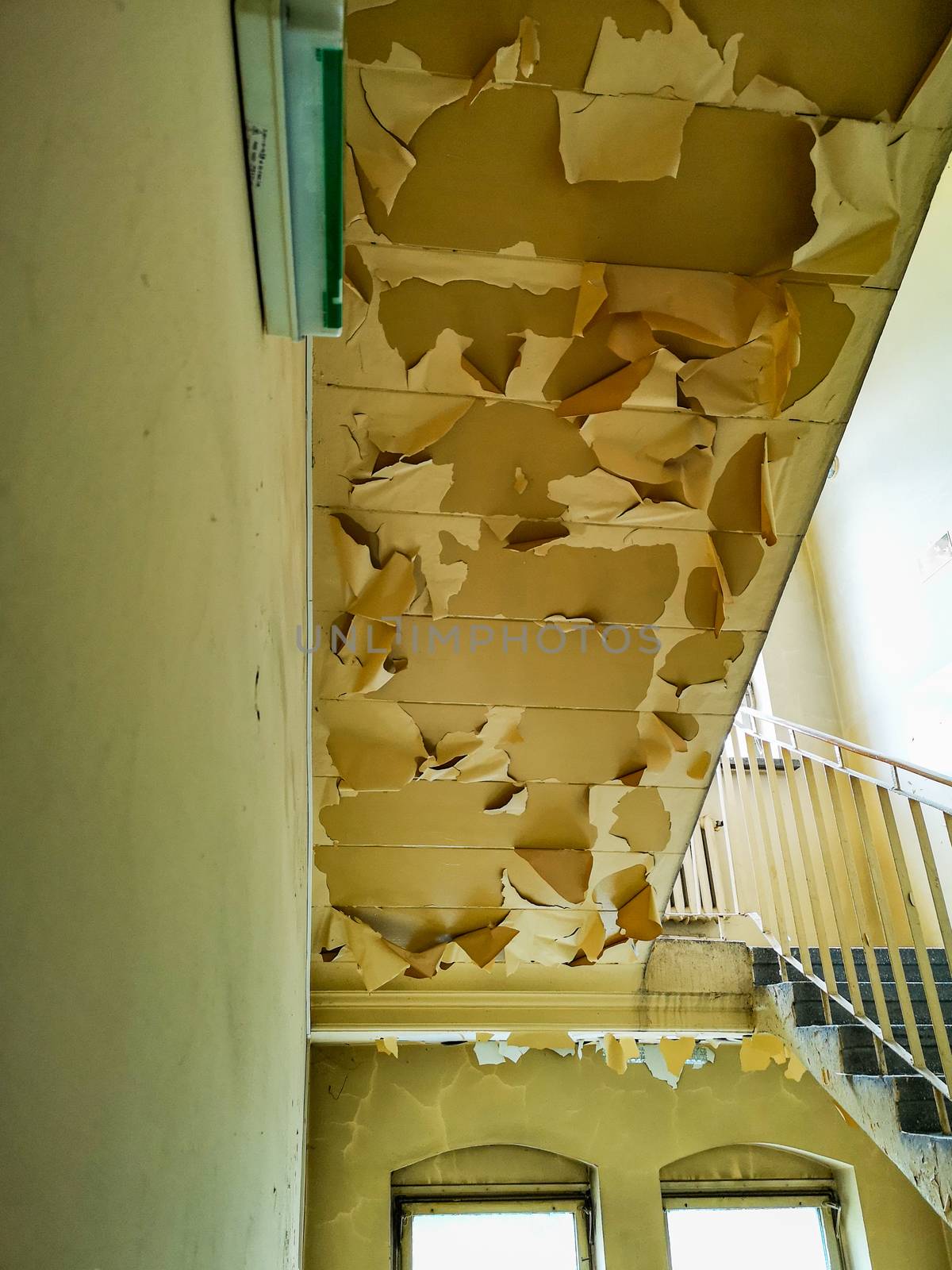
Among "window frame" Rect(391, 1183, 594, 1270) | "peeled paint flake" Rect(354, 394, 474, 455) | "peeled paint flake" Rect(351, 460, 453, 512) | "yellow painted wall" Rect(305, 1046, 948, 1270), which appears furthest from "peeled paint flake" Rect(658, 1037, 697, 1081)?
"peeled paint flake" Rect(354, 394, 474, 455)

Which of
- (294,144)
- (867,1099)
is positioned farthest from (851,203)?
(867,1099)

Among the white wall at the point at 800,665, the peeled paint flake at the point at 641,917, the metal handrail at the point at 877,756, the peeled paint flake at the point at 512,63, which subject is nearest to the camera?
the peeled paint flake at the point at 512,63

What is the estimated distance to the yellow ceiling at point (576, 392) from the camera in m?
1.31

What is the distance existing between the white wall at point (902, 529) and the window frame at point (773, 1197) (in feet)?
5.86

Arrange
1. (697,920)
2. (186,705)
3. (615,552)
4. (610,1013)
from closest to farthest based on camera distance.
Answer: (186,705)
(615,552)
(610,1013)
(697,920)

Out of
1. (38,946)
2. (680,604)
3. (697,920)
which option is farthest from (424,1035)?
(38,946)

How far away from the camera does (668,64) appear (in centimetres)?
129

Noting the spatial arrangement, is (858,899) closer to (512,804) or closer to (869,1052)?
(869,1052)

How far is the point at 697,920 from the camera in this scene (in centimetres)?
394

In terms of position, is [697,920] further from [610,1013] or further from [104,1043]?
[104,1043]

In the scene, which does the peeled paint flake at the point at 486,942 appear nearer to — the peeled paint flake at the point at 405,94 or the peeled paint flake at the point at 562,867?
the peeled paint flake at the point at 562,867

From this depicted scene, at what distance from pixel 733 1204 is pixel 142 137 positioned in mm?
4131

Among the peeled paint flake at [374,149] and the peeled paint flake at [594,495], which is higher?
the peeled paint flake at [374,149]

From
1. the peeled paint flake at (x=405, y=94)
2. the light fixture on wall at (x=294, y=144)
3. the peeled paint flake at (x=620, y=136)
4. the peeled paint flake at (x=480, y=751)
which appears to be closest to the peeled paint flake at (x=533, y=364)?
the peeled paint flake at (x=620, y=136)
